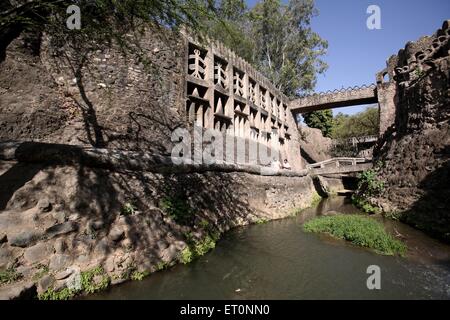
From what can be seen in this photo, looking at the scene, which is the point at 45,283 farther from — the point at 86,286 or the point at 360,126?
the point at 360,126

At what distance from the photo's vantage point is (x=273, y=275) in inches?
202

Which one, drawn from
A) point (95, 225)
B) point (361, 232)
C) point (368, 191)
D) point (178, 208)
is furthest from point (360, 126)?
point (95, 225)

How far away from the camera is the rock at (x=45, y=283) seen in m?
3.68

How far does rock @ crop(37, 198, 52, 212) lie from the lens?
14.2ft

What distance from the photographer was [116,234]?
4.79 meters

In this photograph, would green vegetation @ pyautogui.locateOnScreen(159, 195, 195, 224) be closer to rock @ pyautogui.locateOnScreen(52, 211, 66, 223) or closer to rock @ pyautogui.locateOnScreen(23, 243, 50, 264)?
rock @ pyautogui.locateOnScreen(52, 211, 66, 223)

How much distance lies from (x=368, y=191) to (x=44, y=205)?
44.7ft

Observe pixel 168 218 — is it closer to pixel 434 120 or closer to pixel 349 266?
pixel 349 266

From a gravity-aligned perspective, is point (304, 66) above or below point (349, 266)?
above

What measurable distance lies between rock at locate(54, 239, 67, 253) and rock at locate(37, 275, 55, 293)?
1.37 ft

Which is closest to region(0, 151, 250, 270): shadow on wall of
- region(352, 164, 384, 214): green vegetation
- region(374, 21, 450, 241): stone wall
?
region(374, 21, 450, 241): stone wall

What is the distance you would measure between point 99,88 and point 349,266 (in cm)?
988
